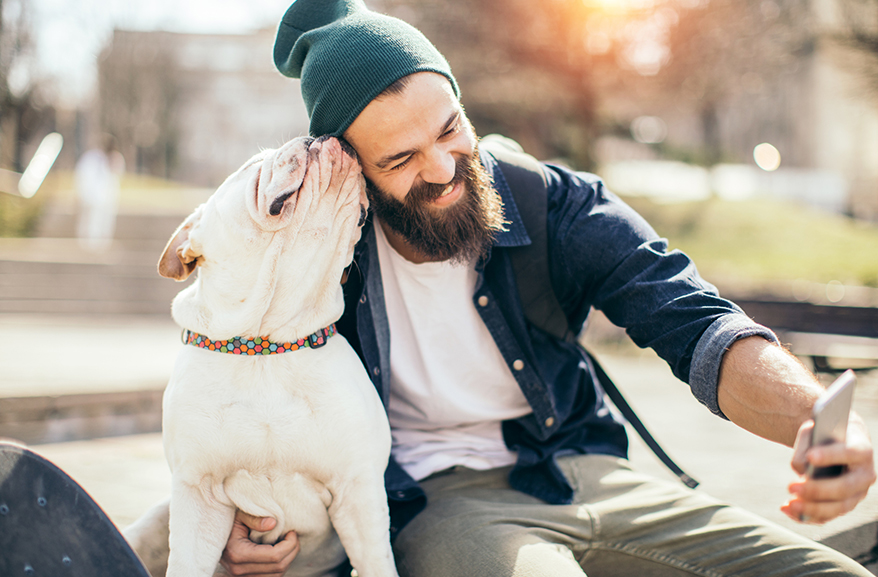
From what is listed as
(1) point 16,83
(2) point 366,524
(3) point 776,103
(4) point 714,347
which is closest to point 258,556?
(2) point 366,524

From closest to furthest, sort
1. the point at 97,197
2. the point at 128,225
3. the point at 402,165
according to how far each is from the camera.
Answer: the point at 402,165 → the point at 97,197 → the point at 128,225

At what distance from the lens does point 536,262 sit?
2.12 metres

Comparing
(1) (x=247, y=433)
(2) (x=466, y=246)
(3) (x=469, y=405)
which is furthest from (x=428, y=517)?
(2) (x=466, y=246)

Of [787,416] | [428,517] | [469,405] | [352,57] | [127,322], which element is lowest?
[127,322]

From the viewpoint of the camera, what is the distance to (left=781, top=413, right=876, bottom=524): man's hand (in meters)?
1.23

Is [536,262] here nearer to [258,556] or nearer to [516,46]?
[258,556]

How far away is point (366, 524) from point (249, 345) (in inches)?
21.5

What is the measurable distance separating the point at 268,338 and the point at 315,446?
307mm

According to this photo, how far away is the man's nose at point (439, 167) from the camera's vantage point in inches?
77.8

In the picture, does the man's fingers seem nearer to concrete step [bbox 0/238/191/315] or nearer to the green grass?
concrete step [bbox 0/238/191/315]

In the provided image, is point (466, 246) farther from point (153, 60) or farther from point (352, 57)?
point (153, 60)

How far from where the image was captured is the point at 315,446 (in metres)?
1.65

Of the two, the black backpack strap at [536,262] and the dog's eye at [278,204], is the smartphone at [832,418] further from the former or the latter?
the dog's eye at [278,204]

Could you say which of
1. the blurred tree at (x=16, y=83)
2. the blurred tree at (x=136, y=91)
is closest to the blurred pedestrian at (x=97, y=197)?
the blurred tree at (x=16, y=83)
